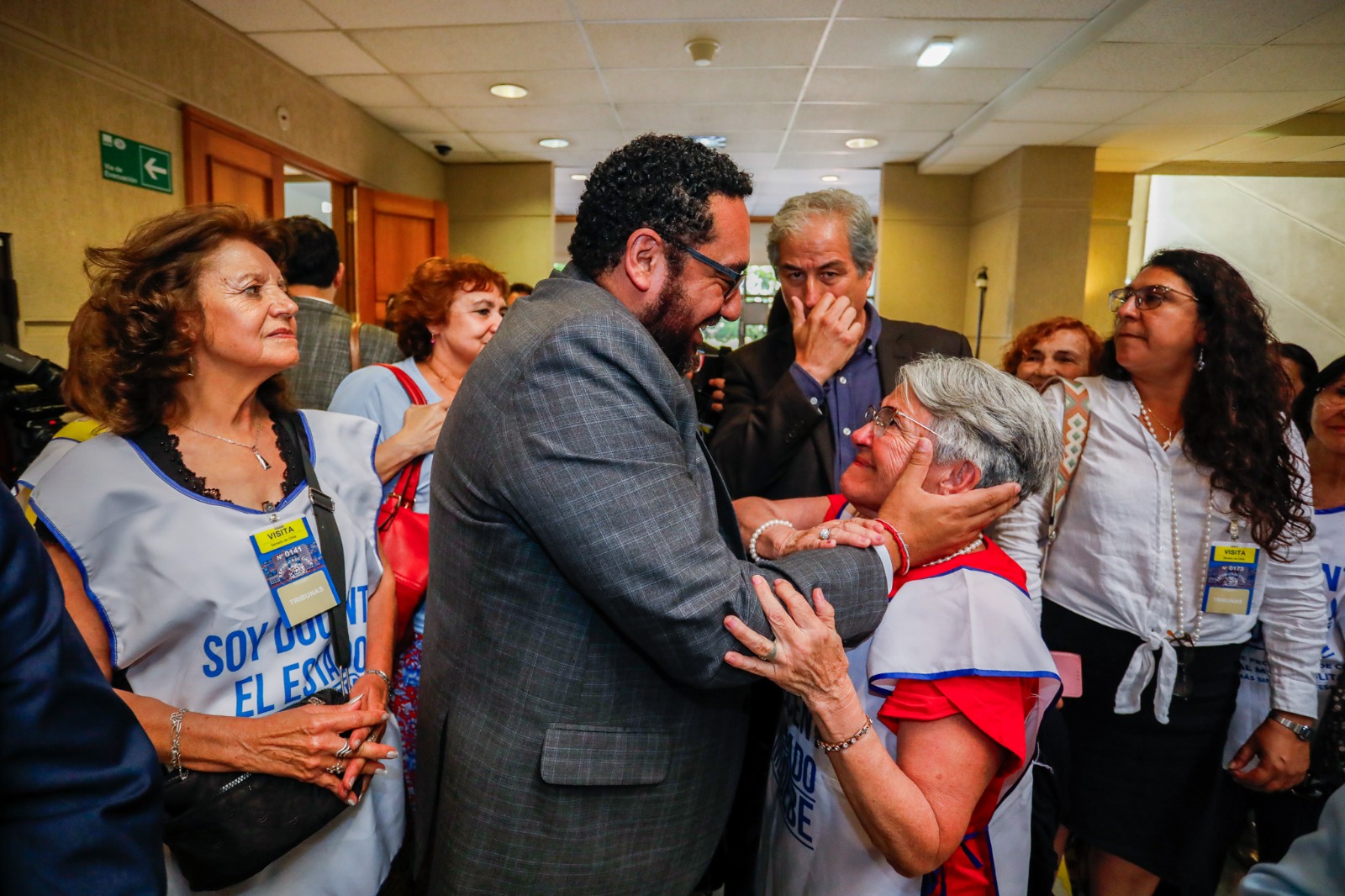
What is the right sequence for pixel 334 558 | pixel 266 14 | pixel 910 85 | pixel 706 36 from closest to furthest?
pixel 334 558
pixel 266 14
pixel 706 36
pixel 910 85

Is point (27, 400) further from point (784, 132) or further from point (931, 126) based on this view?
point (931, 126)

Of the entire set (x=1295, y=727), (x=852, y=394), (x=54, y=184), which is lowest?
(x=1295, y=727)

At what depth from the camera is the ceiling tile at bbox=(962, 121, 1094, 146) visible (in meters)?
5.54

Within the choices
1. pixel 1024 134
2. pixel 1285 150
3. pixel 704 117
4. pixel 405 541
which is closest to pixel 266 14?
pixel 704 117

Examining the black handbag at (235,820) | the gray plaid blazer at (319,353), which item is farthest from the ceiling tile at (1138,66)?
the black handbag at (235,820)

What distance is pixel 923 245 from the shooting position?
24.7 feet

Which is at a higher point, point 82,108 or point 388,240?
point 82,108

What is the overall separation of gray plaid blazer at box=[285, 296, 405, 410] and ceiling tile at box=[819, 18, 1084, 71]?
9.84 ft

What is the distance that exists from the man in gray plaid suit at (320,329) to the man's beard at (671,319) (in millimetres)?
1547

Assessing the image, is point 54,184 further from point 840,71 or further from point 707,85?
point 840,71

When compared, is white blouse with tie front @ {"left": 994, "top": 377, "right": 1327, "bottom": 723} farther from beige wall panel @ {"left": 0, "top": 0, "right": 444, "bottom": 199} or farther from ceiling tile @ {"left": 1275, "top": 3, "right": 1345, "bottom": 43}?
beige wall panel @ {"left": 0, "top": 0, "right": 444, "bottom": 199}

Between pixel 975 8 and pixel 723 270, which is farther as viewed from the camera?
pixel 975 8

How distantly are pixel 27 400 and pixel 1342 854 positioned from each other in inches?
118

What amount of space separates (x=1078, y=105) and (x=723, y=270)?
5.15 meters
